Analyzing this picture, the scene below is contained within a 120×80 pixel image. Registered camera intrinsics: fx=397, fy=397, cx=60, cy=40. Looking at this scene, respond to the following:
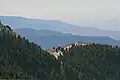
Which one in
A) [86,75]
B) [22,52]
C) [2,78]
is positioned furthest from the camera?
[86,75]

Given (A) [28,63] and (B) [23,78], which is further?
(A) [28,63]

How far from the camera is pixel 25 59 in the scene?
16750 cm

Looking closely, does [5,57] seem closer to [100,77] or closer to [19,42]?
[19,42]

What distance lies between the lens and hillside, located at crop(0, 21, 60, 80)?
156 meters

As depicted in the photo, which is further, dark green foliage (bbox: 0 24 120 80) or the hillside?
the hillside

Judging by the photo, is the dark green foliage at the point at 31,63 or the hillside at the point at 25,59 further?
the hillside at the point at 25,59

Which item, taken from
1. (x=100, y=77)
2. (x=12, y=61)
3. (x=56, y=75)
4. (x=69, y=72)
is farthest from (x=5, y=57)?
(x=100, y=77)

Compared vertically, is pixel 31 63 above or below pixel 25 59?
below

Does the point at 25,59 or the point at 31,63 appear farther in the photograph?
the point at 31,63

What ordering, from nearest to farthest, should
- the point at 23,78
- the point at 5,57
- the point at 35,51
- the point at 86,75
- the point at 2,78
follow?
the point at 2,78
the point at 23,78
the point at 5,57
the point at 35,51
the point at 86,75

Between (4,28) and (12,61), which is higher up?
(4,28)

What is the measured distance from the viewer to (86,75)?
19250 centimetres

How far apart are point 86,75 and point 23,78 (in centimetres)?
5933

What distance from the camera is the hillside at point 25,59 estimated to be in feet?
511
